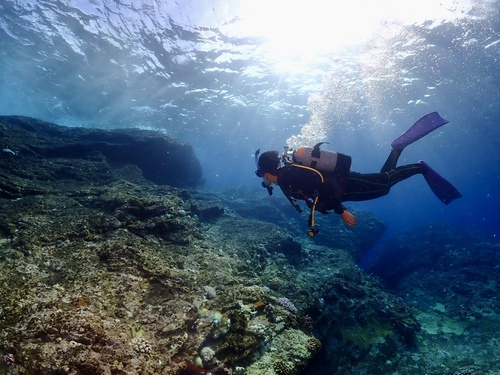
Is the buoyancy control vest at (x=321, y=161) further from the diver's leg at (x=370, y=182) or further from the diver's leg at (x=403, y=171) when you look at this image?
the diver's leg at (x=403, y=171)

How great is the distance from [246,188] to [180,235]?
21.0 metres

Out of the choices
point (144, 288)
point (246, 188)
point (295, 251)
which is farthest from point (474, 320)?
point (246, 188)

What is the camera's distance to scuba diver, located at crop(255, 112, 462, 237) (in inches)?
228

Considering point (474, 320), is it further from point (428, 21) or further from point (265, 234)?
point (428, 21)

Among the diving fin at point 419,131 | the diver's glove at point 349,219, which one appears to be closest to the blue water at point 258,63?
the diving fin at point 419,131

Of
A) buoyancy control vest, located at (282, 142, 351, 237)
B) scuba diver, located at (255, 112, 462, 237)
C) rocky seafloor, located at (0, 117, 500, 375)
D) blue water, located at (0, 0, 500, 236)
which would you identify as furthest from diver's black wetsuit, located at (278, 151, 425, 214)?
blue water, located at (0, 0, 500, 236)

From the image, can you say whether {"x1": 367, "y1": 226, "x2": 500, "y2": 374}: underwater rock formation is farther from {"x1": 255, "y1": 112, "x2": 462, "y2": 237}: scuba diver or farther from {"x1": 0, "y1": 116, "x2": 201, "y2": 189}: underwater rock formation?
{"x1": 0, "y1": 116, "x2": 201, "y2": 189}: underwater rock formation

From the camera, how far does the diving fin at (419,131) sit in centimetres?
694

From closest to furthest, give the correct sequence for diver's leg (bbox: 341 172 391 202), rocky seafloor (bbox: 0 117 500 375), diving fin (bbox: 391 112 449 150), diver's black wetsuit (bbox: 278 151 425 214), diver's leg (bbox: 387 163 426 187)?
rocky seafloor (bbox: 0 117 500 375), diver's black wetsuit (bbox: 278 151 425 214), diver's leg (bbox: 341 172 391 202), diver's leg (bbox: 387 163 426 187), diving fin (bbox: 391 112 449 150)

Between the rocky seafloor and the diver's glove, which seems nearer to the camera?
the rocky seafloor

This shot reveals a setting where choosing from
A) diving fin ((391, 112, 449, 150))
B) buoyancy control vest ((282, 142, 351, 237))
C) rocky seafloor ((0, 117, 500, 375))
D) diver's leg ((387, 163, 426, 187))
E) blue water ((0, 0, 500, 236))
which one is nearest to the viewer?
rocky seafloor ((0, 117, 500, 375))

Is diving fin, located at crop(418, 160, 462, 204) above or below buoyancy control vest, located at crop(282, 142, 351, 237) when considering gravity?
below

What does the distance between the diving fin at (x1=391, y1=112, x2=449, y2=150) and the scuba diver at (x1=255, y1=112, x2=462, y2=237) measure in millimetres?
25

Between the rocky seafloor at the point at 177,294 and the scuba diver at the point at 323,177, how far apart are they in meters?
2.24
